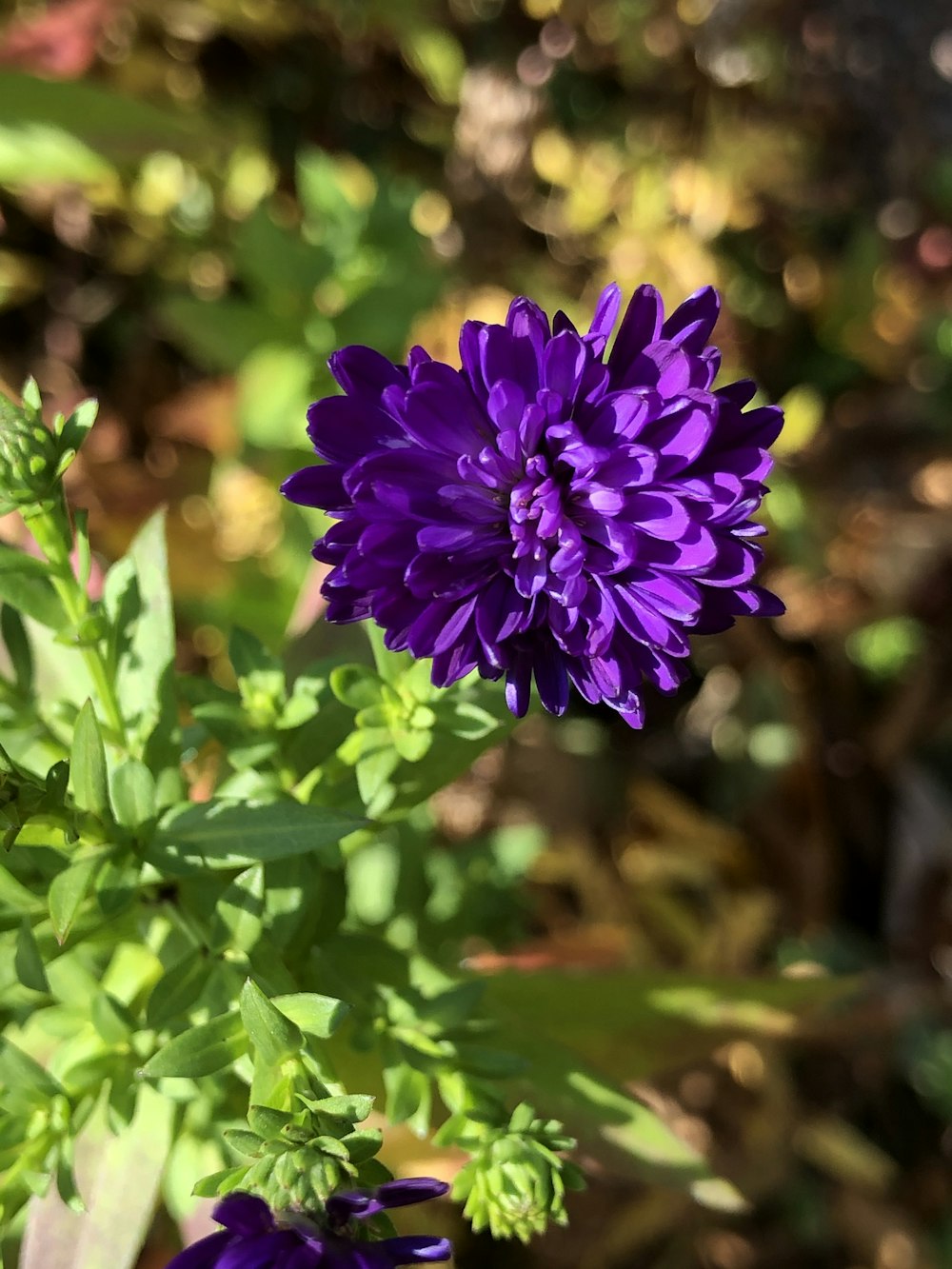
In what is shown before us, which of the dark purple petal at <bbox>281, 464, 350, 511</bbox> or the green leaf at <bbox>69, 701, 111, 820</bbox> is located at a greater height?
the dark purple petal at <bbox>281, 464, 350, 511</bbox>

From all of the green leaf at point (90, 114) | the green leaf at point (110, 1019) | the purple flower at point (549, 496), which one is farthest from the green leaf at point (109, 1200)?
the green leaf at point (90, 114)

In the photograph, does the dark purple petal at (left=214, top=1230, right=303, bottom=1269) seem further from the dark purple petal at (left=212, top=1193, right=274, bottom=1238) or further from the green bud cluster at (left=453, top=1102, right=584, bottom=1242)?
the green bud cluster at (left=453, top=1102, right=584, bottom=1242)

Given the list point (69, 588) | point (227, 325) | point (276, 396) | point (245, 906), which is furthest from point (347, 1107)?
point (227, 325)

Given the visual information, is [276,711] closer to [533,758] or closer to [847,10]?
[533,758]

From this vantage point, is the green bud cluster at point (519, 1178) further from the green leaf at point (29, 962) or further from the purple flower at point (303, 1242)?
the green leaf at point (29, 962)

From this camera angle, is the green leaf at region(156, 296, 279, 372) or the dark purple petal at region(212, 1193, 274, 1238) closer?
the dark purple petal at region(212, 1193, 274, 1238)

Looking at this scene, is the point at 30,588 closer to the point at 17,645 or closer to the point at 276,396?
the point at 17,645

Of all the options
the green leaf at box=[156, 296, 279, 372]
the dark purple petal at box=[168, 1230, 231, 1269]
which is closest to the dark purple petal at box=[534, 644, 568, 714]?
the dark purple petal at box=[168, 1230, 231, 1269]
